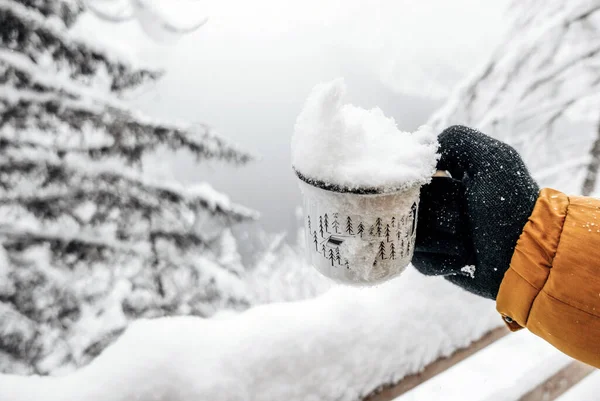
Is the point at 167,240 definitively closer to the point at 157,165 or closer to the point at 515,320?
the point at 157,165

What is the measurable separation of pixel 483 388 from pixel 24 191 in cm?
372

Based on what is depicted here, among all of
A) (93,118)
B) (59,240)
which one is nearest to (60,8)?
(93,118)

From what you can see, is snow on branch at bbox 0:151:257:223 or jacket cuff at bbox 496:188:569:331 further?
snow on branch at bbox 0:151:257:223

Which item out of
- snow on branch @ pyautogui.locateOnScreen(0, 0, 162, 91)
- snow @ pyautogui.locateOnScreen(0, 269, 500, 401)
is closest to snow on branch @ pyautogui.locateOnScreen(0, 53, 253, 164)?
snow on branch @ pyautogui.locateOnScreen(0, 0, 162, 91)

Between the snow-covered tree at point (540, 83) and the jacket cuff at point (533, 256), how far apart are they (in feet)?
10.8

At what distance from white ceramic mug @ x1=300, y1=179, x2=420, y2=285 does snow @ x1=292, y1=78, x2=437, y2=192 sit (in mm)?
36

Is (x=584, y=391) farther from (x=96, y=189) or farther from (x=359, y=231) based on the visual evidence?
(x=96, y=189)

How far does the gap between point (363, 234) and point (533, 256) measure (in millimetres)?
468

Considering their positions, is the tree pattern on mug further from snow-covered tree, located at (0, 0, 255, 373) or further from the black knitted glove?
snow-covered tree, located at (0, 0, 255, 373)

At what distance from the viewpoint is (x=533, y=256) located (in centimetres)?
97

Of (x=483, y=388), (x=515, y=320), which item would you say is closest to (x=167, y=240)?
(x=483, y=388)

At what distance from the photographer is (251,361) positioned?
1.38 meters

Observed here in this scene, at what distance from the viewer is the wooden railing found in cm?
160

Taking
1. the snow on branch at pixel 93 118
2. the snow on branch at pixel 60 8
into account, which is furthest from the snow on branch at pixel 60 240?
the snow on branch at pixel 60 8
